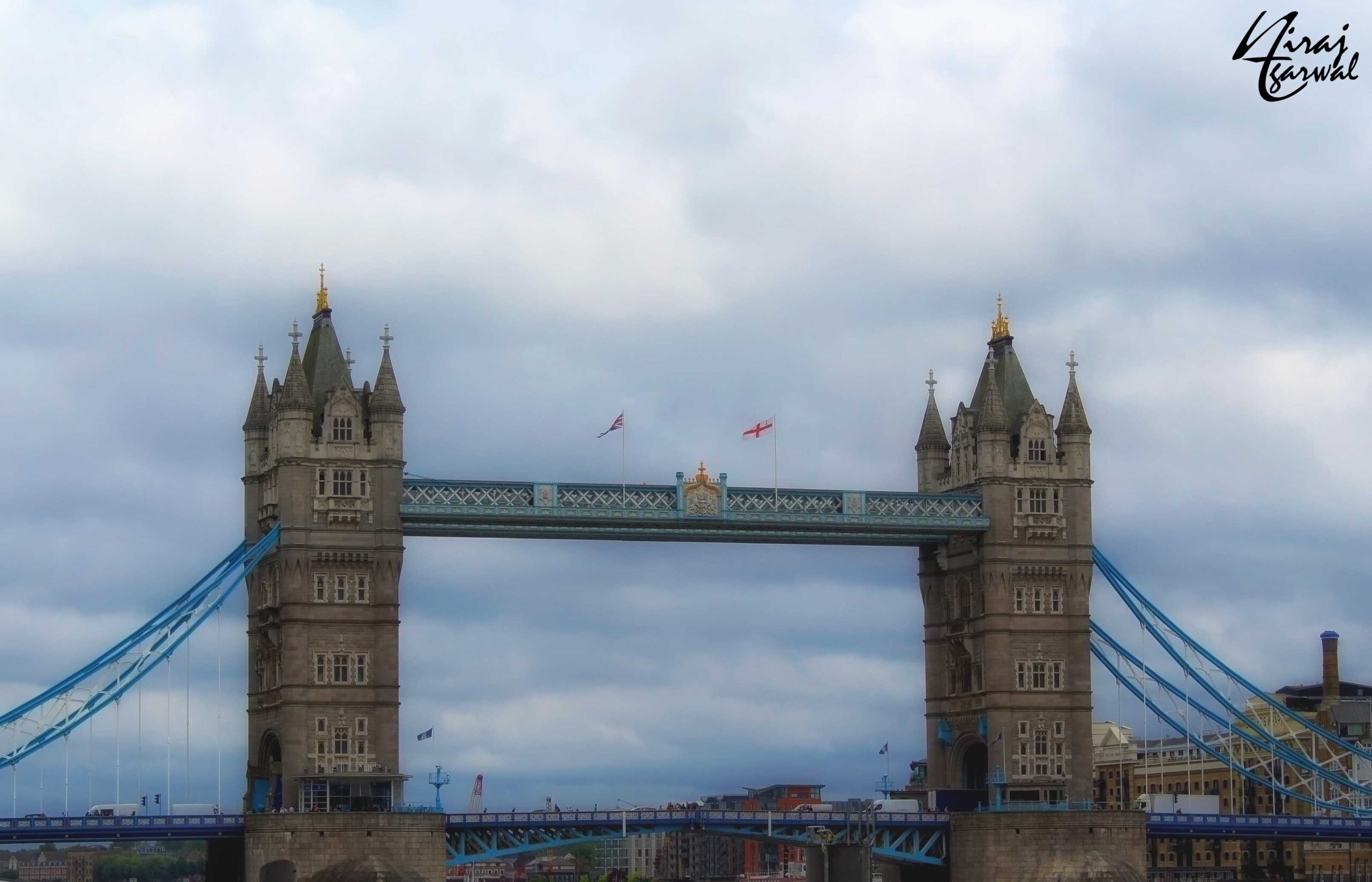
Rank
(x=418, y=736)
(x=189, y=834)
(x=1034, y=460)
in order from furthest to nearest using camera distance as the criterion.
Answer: (x=1034, y=460)
(x=418, y=736)
(x=189, y=834)

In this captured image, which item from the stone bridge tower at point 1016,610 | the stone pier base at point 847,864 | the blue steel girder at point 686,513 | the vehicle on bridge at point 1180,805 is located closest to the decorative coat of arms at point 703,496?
the blue steel girder at point 686,513

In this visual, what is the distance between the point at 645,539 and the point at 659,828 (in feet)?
54.1

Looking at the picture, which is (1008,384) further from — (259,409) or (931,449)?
(259,409)

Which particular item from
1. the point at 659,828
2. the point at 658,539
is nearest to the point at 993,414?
the point at 658,539

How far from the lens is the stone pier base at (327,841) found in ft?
436

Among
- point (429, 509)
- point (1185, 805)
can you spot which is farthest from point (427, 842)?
point (1185, 805)

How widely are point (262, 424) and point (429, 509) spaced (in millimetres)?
12568

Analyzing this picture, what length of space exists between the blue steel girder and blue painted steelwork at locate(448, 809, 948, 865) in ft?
52.0

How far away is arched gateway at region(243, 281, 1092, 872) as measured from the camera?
13875cm

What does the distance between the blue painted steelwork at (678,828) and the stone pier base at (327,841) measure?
4838mm

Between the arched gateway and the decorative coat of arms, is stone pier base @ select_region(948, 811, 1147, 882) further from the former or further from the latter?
the decorative coat of arms

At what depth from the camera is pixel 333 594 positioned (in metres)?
140

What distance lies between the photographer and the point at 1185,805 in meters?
161

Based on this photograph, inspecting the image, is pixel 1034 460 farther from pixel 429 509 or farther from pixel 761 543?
pixel 429 509
